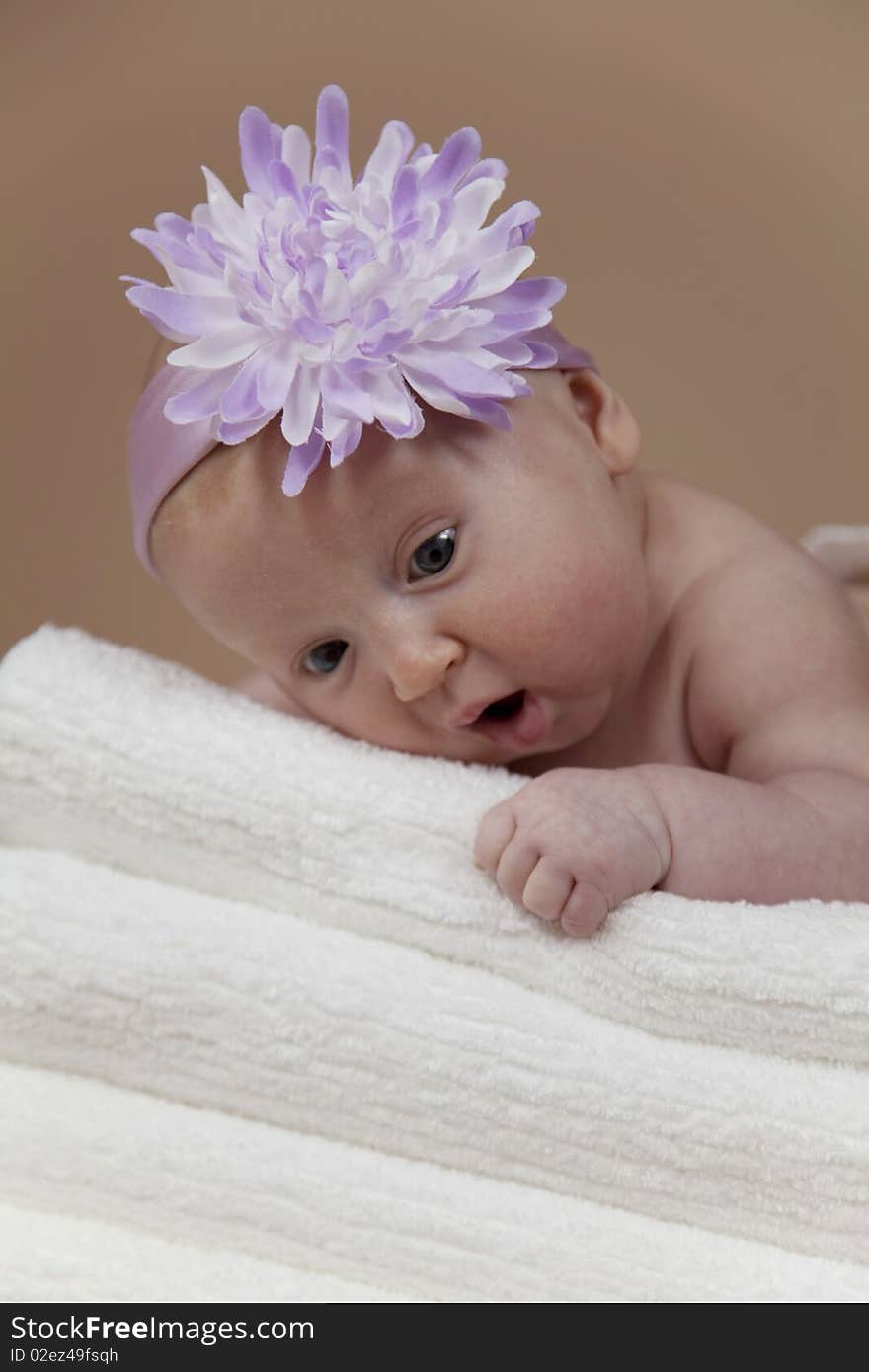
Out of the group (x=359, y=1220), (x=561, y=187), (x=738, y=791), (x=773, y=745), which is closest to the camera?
(x=359, y=1220)

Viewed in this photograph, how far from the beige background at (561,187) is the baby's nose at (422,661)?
27.7 inches

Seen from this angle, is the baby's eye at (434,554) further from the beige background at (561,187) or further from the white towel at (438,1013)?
the beige background at (561,187)

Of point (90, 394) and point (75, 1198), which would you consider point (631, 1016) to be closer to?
point (75, 1198)

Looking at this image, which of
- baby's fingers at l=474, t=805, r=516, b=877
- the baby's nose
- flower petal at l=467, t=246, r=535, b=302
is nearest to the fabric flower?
flower petal at l=467, t=246, r=535, b=302

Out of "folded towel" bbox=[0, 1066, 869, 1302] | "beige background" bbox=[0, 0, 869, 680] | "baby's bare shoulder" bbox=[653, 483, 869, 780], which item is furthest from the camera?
"beige background" bbox=[0, 0, 869, 680]

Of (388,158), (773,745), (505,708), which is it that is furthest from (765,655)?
(388,158)

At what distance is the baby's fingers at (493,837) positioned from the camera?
804mm

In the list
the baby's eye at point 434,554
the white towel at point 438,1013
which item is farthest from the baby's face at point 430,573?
the white towel at point 438,1013

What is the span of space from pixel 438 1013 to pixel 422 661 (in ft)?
0.81

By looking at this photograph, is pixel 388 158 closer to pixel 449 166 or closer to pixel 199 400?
pixel 449 166

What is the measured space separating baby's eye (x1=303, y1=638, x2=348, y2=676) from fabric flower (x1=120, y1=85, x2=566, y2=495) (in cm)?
14

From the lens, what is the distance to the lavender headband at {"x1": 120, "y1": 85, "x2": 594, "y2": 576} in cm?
88

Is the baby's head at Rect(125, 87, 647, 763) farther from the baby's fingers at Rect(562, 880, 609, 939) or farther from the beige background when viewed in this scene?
the beige background

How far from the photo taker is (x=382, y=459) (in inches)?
36.5
